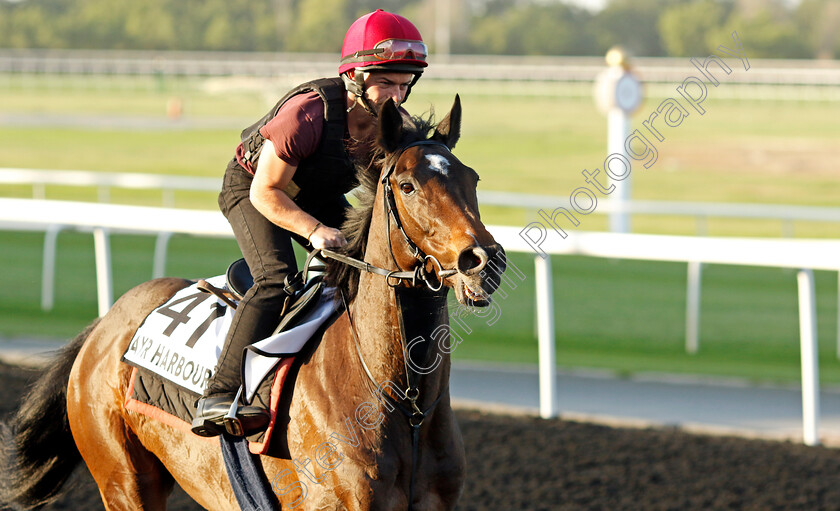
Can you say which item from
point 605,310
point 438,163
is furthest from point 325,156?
point 605,310

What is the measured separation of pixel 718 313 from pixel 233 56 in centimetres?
4469

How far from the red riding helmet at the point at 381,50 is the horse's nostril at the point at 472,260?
63 cm

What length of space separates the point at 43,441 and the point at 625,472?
2.55 meters

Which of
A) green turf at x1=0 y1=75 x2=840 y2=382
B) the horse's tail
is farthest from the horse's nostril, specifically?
green turf at x1=0 y1=75 x2=840 y2=382

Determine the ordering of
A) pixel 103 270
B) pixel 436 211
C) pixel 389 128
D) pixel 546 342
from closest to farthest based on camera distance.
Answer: pixel 436 211 < pixel 389 128 < pixel 546 342 < pixel 103 270

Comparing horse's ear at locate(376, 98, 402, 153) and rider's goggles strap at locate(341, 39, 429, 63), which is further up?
rider's goggles strap at locate(341, 39, 429, 63)

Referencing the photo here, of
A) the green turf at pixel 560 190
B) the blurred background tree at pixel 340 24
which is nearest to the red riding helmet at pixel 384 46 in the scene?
the green turf at pixel 560 190

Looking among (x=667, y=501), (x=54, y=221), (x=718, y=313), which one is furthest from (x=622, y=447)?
(x=718, y=313)

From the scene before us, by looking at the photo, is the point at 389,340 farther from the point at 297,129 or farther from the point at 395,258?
the point at 297,129

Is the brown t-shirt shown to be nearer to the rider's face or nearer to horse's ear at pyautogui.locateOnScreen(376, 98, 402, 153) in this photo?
the rider's face

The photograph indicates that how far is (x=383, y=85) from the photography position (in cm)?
280

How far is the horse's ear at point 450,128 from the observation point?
2619 mm

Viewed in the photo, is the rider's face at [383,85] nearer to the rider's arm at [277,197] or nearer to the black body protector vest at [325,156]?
the black body protector vest at [325,156]

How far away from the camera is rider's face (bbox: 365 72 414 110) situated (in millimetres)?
2785
